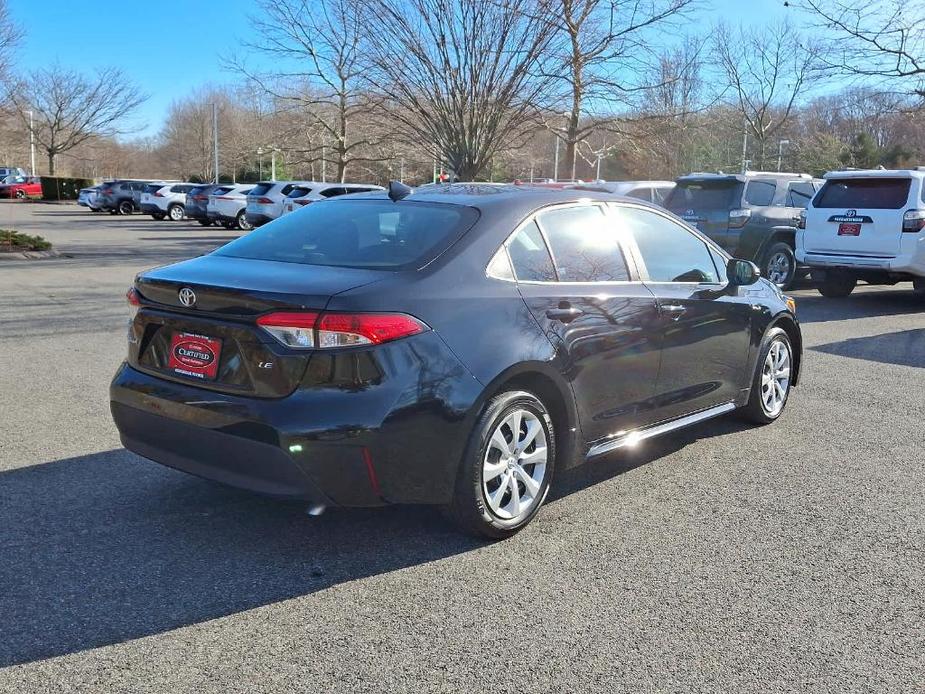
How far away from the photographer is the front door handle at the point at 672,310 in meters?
4.76

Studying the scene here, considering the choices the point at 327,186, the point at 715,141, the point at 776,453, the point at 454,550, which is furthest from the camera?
the point at 715,141

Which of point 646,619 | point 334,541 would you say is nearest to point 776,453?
point 646,619

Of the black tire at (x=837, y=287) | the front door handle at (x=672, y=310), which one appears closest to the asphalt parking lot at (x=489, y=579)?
the front door handle at (x=672, y=310)

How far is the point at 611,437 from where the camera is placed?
452 centimetres

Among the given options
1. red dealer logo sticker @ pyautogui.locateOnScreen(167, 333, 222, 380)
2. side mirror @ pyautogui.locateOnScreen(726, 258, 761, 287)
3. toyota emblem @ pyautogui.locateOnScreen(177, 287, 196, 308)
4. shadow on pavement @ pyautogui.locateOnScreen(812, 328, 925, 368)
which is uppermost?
side mirror @ pyautogui.locateOnScreen(726, 258, 761, 287)

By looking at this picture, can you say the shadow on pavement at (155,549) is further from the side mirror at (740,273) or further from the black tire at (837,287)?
the black tire at (837,287)

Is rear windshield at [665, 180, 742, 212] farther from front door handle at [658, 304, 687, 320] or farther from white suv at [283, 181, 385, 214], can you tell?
white suv at [283, 181, 385, 214]

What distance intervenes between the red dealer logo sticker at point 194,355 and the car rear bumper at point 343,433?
0.24 ft

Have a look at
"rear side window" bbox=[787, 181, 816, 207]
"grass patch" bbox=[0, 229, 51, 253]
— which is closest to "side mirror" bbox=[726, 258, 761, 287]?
"rear side window" bbox=[787, 181, 816, 207]

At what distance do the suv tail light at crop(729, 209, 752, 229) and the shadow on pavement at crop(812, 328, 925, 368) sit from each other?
3.87 metres

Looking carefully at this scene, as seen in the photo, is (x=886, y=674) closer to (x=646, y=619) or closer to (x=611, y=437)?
(x=646, y=619)

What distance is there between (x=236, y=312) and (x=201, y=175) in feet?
216

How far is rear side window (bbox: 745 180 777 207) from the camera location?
13.7 meters

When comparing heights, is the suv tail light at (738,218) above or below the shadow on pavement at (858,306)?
above
